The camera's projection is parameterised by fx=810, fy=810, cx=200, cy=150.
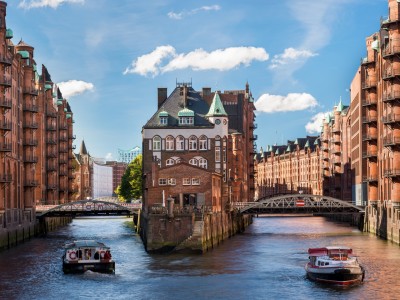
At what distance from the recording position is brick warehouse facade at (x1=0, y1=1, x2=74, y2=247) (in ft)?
304

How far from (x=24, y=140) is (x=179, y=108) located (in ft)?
87.1

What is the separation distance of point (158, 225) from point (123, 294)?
2574 centimetres

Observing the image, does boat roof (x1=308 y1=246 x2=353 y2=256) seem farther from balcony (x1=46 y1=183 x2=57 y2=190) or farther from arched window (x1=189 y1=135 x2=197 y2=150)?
balcony (x1=46 y1=183 x2=57 y2=190)

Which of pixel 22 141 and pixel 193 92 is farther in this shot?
pixel 193 92

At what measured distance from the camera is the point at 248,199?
167 metres

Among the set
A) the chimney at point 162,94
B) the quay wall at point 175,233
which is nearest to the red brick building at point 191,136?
the chimney at point 162,94

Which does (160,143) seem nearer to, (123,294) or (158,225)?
(158,225)

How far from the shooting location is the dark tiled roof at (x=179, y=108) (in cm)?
12431

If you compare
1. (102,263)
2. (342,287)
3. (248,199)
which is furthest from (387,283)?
(248,199)

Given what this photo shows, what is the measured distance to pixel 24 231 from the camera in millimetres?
106938

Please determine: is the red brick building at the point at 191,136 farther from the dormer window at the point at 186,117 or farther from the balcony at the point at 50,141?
the balcony at the point at 50,141

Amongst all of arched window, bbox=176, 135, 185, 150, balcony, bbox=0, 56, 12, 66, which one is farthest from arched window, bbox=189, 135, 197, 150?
balcony, bbox=0, 56, 12, 66

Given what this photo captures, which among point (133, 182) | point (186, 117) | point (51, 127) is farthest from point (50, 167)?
point (186, 117)

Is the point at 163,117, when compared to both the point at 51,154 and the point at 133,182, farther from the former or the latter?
the point at 133,182
